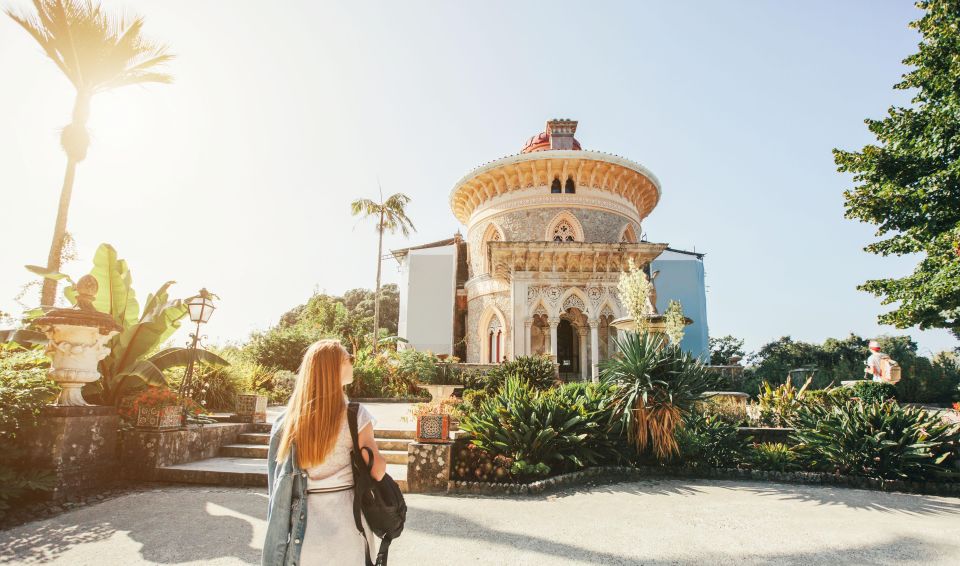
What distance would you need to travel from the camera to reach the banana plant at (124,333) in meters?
7.15

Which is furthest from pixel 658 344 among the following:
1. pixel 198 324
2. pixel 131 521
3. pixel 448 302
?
pixel 448 302

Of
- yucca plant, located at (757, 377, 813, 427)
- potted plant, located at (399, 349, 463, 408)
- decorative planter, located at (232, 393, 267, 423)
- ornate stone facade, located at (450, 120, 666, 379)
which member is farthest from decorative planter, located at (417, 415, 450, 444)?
ornate stone facade, located at (450, 120, 666, 379)

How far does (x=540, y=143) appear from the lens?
25344mm

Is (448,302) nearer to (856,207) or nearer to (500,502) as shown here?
(856,207)

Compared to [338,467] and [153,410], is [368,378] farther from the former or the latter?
[338,467]

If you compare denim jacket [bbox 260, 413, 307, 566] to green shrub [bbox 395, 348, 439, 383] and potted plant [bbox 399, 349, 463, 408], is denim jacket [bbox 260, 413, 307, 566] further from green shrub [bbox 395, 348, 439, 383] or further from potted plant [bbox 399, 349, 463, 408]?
green shrub [bbox 395, 348, 439, 383]

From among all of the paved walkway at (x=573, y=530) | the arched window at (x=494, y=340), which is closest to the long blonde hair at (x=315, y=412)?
the paved walkway at (x=573, y=530)

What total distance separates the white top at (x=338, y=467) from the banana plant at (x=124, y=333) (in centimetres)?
617

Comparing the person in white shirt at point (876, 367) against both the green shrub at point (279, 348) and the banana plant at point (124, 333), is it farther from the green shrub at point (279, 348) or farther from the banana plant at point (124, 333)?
the green shrub at point (279, 348)

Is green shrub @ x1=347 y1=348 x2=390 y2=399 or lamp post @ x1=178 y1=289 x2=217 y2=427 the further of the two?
green shrub @ x1=347 y1=348 x2=390 y2=399

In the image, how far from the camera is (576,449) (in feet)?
23.1

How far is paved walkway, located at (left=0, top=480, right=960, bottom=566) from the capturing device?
395cm

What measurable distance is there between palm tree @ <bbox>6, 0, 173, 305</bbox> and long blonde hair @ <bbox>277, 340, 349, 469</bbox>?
12.6 m

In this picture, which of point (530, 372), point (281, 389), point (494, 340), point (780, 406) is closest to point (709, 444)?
point (780, 406)
